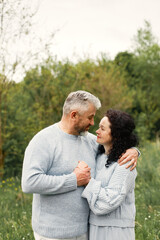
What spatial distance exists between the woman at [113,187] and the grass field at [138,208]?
4.74 ft

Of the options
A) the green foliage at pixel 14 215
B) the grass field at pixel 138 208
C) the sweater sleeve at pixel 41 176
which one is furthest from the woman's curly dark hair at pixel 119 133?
the green foliage at pixel 14 215

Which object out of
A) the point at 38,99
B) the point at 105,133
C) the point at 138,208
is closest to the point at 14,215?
the point at 138,208

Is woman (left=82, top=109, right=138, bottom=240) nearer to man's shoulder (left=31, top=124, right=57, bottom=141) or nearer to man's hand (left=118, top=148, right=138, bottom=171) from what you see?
man's hand (left=118, top=148, right=138, bottom=171)

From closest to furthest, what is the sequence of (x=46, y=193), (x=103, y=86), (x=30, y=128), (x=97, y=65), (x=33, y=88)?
(x=46, y=193) → (x=30, y=128) → (x=33, y=88) → (x=103, y=86) → (x=97, y=65)

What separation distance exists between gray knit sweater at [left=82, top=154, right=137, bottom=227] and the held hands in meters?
0.05

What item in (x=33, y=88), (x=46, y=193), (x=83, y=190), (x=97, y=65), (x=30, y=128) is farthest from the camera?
(x=97, y=65)

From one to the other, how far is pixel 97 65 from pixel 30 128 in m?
5.08

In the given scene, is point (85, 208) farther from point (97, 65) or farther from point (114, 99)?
point (97, 65)

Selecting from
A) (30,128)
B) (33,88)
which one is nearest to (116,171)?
(30,128)

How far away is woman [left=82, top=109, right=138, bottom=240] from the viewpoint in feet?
7.85

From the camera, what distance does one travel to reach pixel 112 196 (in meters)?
2.36

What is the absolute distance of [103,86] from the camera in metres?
11.3

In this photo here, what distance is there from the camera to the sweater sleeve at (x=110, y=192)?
2.37 m

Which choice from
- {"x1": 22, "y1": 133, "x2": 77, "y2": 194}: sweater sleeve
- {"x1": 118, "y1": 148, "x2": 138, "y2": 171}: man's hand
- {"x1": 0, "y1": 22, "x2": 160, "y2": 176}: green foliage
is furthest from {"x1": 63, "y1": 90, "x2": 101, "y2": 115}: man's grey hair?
{"x1": 0, "y1": 22, "x2": 160, "y2": 176}: green foliage
